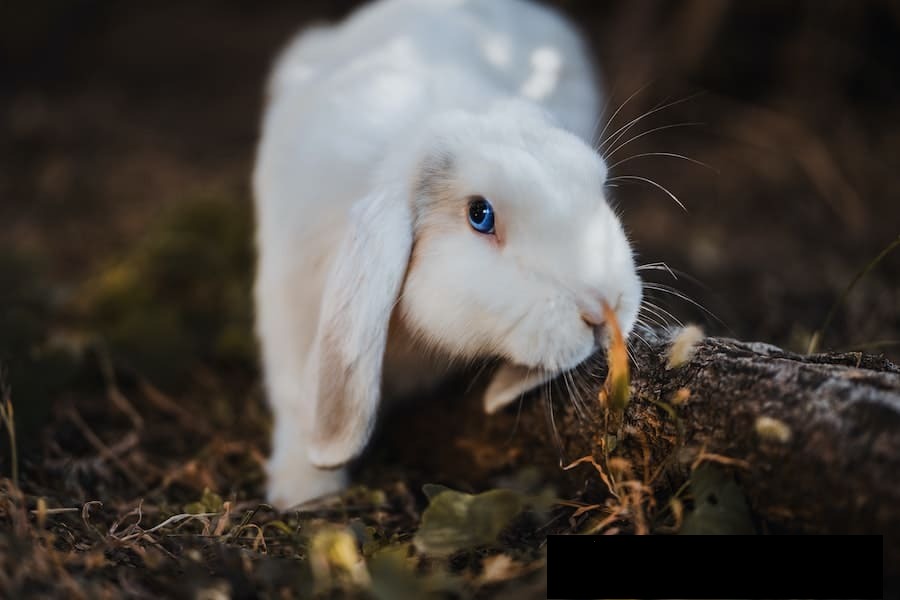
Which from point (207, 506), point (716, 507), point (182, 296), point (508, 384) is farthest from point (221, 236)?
point (716, 507)

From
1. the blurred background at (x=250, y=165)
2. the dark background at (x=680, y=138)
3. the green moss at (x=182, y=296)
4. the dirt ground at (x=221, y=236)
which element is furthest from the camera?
the dark background at (x=680, y=138)

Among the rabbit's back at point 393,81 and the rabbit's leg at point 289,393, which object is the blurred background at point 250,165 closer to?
the rabbit's back at point 393,81

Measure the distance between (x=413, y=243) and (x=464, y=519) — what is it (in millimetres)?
801

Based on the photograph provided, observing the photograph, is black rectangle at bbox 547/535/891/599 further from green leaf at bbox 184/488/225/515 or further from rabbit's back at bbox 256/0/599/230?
rabbit's back at bbox 256/0/599/230

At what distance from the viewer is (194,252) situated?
4.39 meters

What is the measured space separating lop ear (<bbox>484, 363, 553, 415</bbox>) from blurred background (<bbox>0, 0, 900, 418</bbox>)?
2.97 feet

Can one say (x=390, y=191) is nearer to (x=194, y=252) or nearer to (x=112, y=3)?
(x=194, y=252)

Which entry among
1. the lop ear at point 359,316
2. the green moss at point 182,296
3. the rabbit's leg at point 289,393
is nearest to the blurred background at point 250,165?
the green moss at point 182,296

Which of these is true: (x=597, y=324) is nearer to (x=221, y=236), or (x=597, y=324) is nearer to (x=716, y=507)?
(x=716, y=507)

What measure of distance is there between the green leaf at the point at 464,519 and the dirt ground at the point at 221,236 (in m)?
0.07

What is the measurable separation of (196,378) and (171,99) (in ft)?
12.7

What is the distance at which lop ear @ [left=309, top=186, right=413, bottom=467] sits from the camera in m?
2.37

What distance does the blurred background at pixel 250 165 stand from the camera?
3.86 m

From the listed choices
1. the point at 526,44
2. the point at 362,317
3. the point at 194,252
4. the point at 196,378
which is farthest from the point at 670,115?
the point at 362,317
